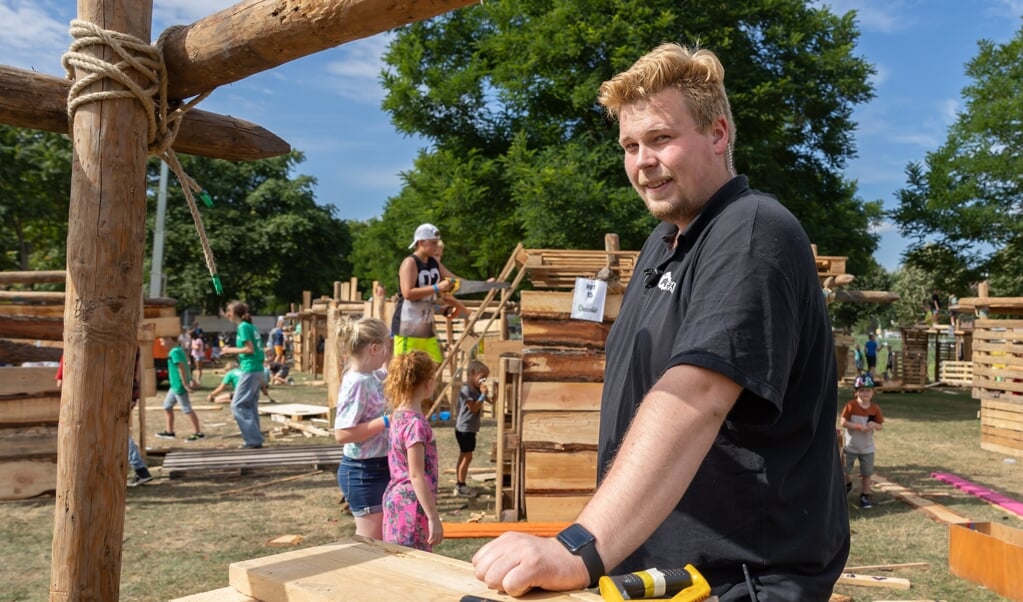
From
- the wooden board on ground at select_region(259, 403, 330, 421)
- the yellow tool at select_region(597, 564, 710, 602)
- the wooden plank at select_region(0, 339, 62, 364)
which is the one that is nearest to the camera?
the yellow tool at select_region(597, 564, 710, 602)

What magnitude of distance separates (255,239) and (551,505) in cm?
4369

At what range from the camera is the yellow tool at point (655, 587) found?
56.9 inches

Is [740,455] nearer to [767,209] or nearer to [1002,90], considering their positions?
[767,209]

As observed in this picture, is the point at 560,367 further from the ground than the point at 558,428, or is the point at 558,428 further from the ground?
the point at 560,367

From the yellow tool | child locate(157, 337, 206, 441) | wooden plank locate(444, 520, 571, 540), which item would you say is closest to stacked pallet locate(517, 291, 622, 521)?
wooden plank locate(444, 520, 571, 540)

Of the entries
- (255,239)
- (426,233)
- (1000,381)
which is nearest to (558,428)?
(426,233)

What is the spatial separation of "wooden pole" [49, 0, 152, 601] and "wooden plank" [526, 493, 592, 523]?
5.47m

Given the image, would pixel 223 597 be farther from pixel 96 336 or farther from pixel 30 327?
pixel 30 327

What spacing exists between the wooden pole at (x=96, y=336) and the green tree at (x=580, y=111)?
51.4 feet

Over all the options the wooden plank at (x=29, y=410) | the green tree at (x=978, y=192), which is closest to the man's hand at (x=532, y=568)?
the wooden plank at (x=29, y=410)

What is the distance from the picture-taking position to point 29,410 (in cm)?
860

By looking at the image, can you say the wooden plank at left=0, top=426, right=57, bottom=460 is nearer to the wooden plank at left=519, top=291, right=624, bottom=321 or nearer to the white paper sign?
the wooden plank at left=519, top=291, right=624, bottom=321

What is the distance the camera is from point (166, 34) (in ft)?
8.75

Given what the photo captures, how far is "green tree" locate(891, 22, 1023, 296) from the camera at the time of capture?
2397cm
